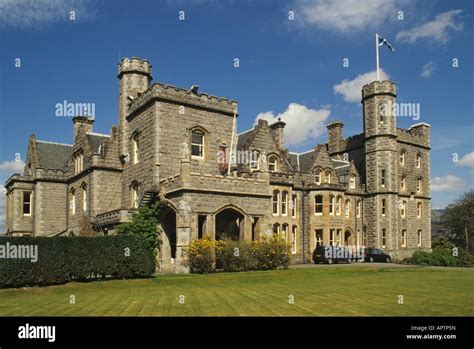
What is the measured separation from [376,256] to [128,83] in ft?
78.0

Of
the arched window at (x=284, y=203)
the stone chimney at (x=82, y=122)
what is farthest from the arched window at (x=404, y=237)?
the stone chimney at (x=82, y=122)

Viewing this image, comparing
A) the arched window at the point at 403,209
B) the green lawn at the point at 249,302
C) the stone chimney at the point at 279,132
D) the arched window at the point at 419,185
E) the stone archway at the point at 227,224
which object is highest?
the stone chimney at the point at 279,132

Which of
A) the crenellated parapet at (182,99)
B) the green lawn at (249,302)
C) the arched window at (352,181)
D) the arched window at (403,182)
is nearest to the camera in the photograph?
the green lawn at (249,302)

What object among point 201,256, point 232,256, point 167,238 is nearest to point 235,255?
point 232,256

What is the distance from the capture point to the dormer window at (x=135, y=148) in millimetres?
32969

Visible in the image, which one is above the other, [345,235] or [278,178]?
[278,178]

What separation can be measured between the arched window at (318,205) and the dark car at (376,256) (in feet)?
16.3

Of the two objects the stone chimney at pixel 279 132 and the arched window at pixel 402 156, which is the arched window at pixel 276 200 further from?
the arched window at pixel 402 156

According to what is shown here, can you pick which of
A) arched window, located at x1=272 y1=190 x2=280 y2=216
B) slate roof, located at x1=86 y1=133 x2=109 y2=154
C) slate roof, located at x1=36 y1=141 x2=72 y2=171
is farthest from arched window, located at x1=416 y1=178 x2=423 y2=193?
slate roof, located at x1=36 y1=141 x2=72 y2=171

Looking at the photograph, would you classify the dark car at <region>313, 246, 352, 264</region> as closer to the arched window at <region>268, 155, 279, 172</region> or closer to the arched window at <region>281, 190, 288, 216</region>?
the arched window at <region>281, 190, 288, 216</region>
